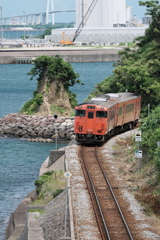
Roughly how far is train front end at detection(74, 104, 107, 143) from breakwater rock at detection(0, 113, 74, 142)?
1901 centimetres

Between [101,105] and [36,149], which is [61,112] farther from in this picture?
[101,105]

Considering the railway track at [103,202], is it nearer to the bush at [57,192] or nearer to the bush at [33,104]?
the bush at [57,192]

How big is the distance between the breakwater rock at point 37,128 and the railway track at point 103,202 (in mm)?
22961

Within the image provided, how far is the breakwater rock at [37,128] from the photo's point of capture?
5856 centimetres

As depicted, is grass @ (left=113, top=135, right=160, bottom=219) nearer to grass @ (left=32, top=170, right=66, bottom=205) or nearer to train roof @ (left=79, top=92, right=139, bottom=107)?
train roof @ (left=79, top=92, right=139, bottom=107)

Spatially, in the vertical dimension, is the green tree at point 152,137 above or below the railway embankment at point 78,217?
above

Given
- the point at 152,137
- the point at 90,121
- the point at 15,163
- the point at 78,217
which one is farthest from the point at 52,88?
the point at 78,217

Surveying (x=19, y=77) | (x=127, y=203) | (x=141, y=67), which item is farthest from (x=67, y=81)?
(x=19, y=77)

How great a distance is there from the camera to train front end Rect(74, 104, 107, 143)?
38.1 metres

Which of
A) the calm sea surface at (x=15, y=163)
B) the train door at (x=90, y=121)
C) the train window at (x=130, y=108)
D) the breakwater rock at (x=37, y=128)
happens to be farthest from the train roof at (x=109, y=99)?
the breakwater rock at (x=37, y=128)

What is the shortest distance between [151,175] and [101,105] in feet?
33.3

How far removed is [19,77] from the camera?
147 meters

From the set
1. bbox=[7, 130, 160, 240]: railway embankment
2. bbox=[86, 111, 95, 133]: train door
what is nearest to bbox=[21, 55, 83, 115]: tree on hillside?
bbox=[86, 111, 95, 133]: train door

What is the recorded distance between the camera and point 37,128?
197 feet
